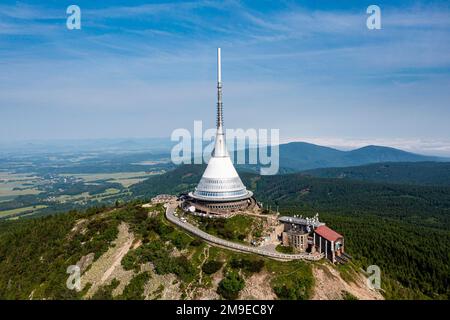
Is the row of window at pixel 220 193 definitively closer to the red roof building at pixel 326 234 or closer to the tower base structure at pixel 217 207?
the tower base structure at pixel 217 207

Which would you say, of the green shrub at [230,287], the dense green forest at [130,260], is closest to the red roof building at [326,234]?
the dense green forest at [130,260]

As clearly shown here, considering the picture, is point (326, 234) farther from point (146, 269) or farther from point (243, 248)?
point (146, 269)

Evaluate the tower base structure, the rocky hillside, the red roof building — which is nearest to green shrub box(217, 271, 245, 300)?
the rocky hillside

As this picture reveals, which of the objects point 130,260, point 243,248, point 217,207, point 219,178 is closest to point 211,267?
point 243,248

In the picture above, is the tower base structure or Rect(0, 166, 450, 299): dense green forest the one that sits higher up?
the tower base structure

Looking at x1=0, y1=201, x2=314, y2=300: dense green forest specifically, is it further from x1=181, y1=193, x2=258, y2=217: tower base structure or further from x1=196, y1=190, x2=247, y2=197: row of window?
x1=196, y1=190, x2=247, y2=197: row of window
